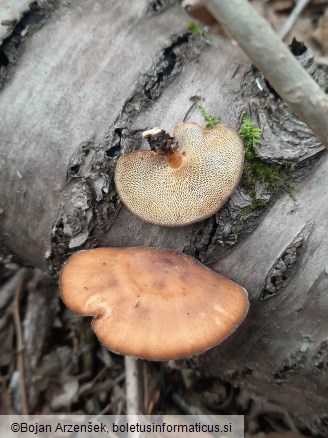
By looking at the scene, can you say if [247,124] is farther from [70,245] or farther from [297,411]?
[297,411]

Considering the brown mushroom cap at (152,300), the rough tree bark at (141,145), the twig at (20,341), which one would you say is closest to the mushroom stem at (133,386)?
the twig at (20,341)

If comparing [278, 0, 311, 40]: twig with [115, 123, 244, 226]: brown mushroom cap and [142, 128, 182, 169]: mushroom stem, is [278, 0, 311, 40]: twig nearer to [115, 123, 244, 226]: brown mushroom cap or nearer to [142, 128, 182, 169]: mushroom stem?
[115, 123, 244, 226]: brown mushroom cap

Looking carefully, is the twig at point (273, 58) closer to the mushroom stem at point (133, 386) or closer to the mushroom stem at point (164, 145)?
the mushroom stem at point (164, 145)

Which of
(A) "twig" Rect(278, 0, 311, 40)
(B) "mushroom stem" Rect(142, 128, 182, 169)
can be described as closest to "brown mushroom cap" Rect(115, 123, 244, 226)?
(B) "mushroom stem" Rect(142, 128, 182, 169)

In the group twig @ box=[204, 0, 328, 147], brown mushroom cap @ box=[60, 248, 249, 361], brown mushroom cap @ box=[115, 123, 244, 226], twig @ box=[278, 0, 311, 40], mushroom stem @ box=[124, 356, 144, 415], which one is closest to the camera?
twig @ box=[204, 0, 328, 147]

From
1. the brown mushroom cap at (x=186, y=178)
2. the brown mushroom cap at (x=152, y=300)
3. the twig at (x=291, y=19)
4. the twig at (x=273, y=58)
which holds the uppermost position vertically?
the twig at (x=291, y=19)

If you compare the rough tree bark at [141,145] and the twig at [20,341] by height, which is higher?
the rough tree bark at [141,145]
